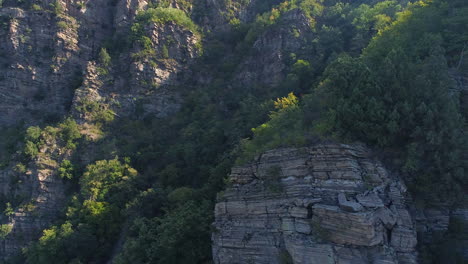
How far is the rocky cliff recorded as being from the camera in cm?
1700

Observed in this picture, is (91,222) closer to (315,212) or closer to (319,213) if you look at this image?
(315,212)

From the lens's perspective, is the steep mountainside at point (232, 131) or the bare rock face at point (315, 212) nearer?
the bare rock face at point (315, 212)

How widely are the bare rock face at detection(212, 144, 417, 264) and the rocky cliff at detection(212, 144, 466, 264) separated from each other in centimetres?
5

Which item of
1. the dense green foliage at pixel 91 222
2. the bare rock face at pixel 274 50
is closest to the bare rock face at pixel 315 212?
the dense green foliage at pixel 91 222

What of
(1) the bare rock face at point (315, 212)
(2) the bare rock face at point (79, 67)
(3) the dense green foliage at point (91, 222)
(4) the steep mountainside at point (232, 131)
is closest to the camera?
(1) the bare rock face at point (315, 212)

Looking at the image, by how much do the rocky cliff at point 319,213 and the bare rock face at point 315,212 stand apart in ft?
0.15

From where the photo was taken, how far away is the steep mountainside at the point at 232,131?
59.4 ft

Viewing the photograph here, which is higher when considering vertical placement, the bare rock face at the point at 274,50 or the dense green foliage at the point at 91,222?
the bare rock face at the point at 274,50

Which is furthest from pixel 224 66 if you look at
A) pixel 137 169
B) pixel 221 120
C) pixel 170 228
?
pixel 170 228

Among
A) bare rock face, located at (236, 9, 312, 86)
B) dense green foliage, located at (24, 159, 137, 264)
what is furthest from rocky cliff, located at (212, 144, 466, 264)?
bare rock face, located at (236, 9, 312, 86)

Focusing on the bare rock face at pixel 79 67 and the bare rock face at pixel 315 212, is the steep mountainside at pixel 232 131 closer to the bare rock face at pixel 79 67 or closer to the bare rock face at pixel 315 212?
the bare rock face at pixel 315 212

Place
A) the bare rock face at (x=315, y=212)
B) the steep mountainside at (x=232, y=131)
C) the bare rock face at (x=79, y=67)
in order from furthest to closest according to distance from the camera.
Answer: the bare rock face at (x=79, y=67) → the steep mountainside at (x=232, y=131) → the bare rock face at (x=315, y=212)

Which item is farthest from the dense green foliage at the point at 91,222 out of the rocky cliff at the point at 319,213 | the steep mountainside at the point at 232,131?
the rocky cliff at the point at 319,213

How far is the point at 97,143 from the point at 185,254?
17581 mm
